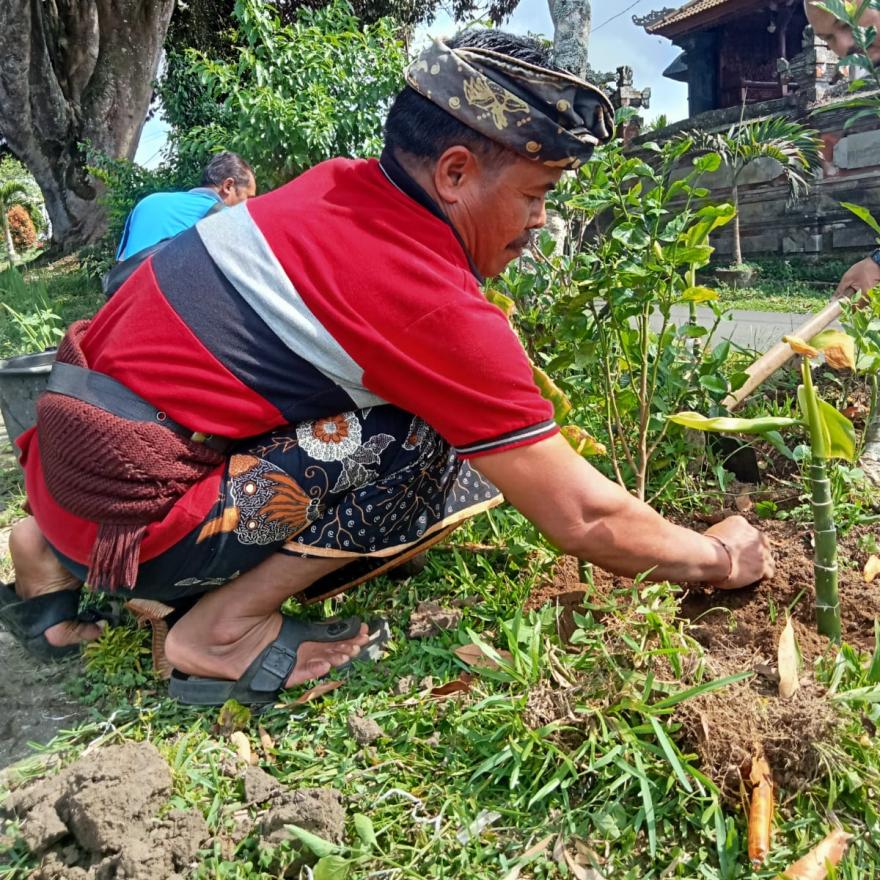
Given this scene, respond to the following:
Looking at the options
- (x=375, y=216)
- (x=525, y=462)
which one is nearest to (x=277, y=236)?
(x=375, y=216)

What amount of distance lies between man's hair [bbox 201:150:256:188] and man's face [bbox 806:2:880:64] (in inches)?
114

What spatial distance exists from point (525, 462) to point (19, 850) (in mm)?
1116

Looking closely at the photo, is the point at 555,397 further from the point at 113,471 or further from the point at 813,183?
the point at 813,183

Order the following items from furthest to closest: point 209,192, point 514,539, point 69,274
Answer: point 69,274
point 209,192
point 514,539

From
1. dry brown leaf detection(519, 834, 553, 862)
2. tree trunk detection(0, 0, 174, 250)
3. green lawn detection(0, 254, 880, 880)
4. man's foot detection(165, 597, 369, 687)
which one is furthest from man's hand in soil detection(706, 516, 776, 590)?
tree trunk detection(0, 0, 174, 250)

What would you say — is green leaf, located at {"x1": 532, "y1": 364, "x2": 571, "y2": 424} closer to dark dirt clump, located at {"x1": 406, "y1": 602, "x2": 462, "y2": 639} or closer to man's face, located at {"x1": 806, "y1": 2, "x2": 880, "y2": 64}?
dark dirt clump, located at {"x1": 406, "y1": 602, "x2": 462, "y2": 639}

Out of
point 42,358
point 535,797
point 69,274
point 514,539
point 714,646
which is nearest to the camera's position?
point 535,797

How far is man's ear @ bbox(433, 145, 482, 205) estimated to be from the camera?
4.83 ft

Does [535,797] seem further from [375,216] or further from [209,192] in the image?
[209,192]

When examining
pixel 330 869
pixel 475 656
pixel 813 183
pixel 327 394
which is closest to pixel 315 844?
pixel 330 869

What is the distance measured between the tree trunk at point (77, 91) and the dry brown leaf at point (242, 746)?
11.9 metres

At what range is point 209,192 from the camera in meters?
4.09

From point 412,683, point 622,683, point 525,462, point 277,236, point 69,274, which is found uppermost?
point 277,236

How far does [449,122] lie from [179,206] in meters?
2.80
